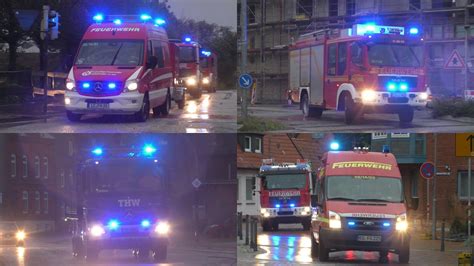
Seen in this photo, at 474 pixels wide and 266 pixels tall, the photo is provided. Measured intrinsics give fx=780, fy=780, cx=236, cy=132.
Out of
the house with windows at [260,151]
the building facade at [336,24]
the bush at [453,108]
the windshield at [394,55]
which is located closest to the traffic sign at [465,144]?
the bush at [453,108]

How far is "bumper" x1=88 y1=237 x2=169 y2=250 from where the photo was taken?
9820 millimetres

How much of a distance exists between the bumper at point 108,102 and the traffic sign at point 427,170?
457 cm

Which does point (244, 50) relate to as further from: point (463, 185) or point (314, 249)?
point (463, 185)

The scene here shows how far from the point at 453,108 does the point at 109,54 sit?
6008 mm

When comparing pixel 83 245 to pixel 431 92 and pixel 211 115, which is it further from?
pixel 431 92

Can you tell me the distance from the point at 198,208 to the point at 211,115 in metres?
2.57

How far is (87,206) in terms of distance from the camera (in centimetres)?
995

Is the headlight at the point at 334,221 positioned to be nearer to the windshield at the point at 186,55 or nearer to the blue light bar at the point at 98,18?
the windshield at the point at 186,55

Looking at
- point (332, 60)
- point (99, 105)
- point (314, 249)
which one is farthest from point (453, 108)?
point (99, 105)

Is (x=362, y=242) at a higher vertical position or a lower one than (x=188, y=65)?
lower

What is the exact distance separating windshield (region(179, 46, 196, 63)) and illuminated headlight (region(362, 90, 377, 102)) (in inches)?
121

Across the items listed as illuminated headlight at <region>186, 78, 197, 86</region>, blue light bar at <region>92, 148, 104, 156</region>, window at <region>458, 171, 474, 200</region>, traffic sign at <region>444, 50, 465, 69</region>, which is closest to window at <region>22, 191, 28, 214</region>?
blue light bar at <region>92, 148, 104, 156</region>

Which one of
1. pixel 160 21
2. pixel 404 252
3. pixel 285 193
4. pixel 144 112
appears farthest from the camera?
pixel 285 193

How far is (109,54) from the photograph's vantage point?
12.4m
